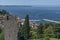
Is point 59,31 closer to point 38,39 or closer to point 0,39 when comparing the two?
point 38,39

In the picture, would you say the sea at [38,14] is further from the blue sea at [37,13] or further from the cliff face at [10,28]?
the cliff face at [10,28]

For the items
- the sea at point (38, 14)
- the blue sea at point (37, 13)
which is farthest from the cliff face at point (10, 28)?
the blue sea at point (37, 13)

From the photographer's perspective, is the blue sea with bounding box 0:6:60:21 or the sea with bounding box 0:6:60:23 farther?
the blue sea with bounding box 0:6:60:21

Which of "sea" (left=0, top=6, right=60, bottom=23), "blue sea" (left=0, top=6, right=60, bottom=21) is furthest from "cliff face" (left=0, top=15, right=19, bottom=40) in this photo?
"blue sea" (left=0, top=6, right=60, bottom=21)

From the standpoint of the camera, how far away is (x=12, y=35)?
7301mm

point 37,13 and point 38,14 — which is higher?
point 38,14

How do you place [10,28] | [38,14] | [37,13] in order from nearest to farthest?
[10,28] < [38,14] < [37,13]

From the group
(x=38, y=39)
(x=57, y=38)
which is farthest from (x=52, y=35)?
(x=38, y=39)

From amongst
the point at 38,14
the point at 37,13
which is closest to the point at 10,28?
the point at 38,14

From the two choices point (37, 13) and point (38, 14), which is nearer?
point (38, 14)

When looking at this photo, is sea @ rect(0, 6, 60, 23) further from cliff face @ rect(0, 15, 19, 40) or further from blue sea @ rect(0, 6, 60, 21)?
cliff face @ rect(0, 15, 19, 40)

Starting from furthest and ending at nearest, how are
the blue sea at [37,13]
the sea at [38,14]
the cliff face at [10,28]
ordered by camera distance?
the blue sea at [37,13]
the sea at [38,14]
the cliff face at [10,28]

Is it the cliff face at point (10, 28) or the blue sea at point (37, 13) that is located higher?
the cliff face at point (10, 28)

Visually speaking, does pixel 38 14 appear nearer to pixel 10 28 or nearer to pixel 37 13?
pixel 37 13
